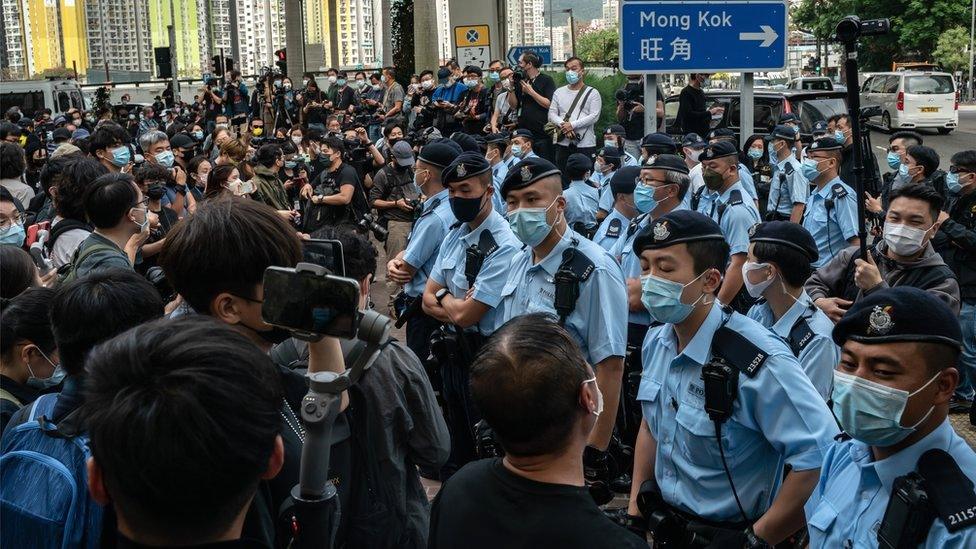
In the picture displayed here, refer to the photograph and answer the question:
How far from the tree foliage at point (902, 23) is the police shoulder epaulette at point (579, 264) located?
165 ft

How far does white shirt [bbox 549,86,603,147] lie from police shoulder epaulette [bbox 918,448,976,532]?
10763 mm

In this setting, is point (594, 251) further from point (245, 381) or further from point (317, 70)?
point (317, 70)

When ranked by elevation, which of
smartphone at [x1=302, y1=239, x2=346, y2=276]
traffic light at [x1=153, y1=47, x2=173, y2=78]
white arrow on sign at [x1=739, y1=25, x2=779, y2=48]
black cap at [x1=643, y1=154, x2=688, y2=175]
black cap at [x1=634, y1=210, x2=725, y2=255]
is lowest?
black cap at [x1=634, y1=210, x2=725, y2=255]

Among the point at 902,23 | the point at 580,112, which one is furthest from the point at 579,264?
the point at 902,23

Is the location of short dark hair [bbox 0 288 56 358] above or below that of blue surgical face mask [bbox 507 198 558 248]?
below

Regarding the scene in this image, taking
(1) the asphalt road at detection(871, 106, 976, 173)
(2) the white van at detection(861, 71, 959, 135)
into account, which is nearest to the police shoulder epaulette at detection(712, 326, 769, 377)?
(1) the asphalt road at detection(871, 106, 976, 173)

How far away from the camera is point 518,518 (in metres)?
2.43

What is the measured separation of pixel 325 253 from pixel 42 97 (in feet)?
107

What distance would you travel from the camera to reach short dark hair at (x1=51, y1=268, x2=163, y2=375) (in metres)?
2.98

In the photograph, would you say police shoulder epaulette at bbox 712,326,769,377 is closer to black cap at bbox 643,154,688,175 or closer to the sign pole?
black cap at bbox 643,154,688,175

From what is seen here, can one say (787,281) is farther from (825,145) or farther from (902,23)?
(902,23)

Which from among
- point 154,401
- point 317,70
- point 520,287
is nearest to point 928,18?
point 317,70

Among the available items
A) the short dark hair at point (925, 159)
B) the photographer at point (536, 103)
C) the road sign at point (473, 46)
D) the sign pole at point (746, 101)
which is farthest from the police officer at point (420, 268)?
the road sign at point (473, 46)

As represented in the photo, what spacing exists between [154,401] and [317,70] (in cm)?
4333
